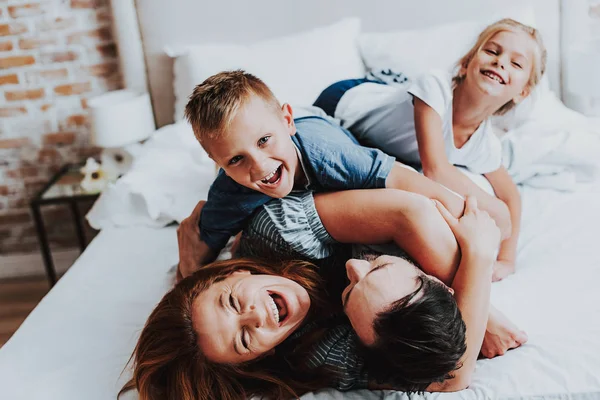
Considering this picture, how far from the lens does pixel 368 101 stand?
5.88 ft

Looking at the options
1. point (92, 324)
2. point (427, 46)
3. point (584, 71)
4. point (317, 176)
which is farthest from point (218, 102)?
point (584, 71)

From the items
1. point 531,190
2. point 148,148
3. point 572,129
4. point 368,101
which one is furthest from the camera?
point 148,148

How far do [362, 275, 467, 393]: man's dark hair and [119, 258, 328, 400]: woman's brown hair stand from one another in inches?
7.5

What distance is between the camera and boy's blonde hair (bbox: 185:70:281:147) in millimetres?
1135

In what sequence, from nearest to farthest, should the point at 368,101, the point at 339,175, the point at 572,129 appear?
the point at 339,175
the point at 368,101
the point at 572,129

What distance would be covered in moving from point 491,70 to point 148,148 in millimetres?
1362

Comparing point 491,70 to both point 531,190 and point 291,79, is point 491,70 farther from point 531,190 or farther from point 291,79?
point 291,79

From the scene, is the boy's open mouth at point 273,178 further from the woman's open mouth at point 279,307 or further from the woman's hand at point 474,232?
the woman's hand at point 474,232

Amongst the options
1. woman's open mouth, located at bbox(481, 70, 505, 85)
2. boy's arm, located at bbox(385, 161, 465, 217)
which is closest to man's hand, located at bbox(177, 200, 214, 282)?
boy's arm, located at bbox(385, 161, 465, 217)

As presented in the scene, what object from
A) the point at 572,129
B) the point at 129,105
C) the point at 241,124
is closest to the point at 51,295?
the point at 241,124

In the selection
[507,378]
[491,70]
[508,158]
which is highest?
[491,70]

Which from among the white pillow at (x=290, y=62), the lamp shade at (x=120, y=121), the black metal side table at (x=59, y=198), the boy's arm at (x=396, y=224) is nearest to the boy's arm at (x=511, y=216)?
the boy's arm at (x=396, y=224)

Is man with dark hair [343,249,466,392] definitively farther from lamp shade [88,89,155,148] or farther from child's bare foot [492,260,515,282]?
lamp shade [88,89,155,148]

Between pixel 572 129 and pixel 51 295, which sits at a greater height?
pixel 572 129
